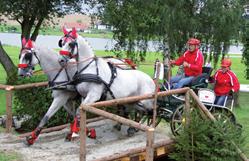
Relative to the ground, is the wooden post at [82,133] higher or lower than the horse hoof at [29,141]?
higher

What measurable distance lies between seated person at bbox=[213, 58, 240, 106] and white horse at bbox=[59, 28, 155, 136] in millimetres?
1510

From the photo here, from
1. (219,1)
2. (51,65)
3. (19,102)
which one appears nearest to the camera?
(51,65)

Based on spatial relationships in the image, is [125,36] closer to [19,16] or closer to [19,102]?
[19,16]

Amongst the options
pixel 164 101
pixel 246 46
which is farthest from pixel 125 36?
pixel 164 101

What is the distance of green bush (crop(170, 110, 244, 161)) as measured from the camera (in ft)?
23.3

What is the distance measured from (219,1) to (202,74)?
8.10 metres

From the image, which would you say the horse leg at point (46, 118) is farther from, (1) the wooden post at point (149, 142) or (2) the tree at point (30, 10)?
(2) the tree at point (30, 10)

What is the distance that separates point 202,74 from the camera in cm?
865

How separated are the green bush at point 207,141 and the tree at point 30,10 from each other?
345 inches

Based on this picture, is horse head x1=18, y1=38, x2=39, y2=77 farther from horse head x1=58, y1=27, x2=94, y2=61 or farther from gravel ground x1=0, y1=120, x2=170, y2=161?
gravel ground x1=0, y1=120, x2=170, y2=161

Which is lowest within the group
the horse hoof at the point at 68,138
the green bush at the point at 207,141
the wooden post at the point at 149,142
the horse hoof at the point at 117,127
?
the horse hoof at the point at 117,127

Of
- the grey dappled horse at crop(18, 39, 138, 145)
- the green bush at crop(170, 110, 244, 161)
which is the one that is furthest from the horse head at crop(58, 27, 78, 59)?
the green bush at crop(170, 110, 244, 161)

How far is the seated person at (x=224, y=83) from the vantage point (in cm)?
873

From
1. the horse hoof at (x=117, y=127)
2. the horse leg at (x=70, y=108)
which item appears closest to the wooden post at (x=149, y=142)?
the horse leg at (x=70, y=108)
